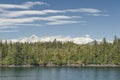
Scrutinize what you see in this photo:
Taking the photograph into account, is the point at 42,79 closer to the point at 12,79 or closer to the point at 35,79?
the point at 35,79

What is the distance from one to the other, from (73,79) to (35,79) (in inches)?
525

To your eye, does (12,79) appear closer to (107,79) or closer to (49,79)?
(49,79)

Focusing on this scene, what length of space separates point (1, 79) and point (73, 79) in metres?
25.3

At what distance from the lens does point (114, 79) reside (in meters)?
128

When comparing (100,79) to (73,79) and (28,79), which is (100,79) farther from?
(28,79)

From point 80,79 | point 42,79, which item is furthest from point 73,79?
point 42,79

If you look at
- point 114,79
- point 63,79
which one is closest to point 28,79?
point 63,79

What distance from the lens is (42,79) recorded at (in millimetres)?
126750

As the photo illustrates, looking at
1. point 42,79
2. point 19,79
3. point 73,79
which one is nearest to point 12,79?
point 19,79

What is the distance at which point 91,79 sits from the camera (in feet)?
424

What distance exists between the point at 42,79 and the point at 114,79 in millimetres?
25375

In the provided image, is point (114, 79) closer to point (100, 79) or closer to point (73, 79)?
point (100, 79)

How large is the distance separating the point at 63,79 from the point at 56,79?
8.07 ft

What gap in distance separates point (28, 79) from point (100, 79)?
25830 mm
